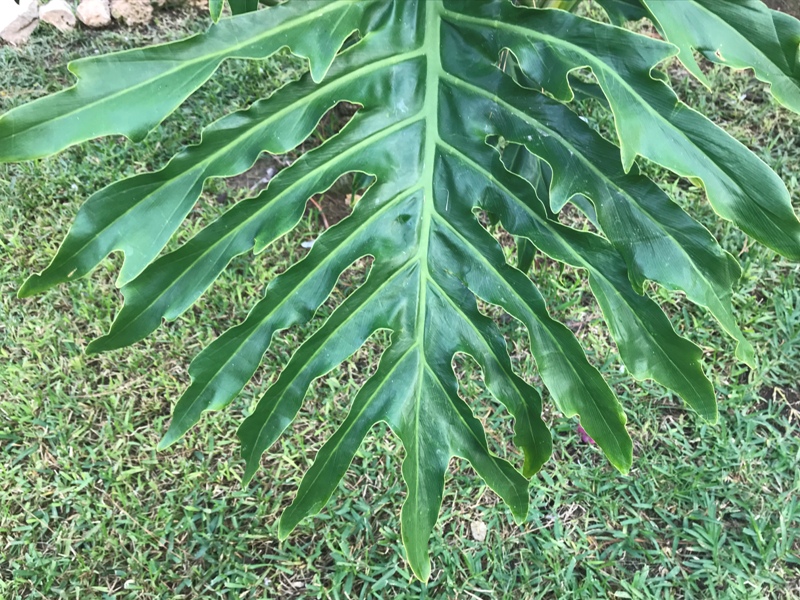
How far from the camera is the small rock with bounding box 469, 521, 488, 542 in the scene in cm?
149

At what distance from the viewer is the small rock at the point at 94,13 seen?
237 cm

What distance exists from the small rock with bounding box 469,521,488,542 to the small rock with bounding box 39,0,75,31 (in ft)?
8.16

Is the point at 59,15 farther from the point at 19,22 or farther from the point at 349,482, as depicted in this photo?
the point at 349,482

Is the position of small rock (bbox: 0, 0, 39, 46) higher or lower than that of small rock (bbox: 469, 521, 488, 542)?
higher

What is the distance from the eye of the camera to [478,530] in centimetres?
150

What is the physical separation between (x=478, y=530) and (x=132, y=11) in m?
2.40

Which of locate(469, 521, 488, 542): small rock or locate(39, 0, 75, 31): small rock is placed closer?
locate(469, 521, 488, 542): small rock

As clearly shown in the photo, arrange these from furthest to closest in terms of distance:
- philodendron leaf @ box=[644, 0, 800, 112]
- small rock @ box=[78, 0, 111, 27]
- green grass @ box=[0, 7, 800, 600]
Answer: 1. small rock @ box=[78, 0, 111, 27]
2. green grass @ box=[0, 7, 800, 600]
3. philodendron leaf @ box=[644, 0, 800, 112]

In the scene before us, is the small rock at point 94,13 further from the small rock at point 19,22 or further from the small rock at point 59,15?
the small rock at point 19,22

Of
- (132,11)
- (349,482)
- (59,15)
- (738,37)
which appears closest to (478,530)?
(349,482)

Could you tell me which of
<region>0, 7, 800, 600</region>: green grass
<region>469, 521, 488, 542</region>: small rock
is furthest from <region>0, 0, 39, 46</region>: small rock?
<region>469, 521, 488, 542</region>: small rock

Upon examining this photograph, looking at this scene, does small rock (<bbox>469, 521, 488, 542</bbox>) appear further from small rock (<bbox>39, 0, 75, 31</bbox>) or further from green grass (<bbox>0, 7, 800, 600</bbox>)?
small rock (<bbox>39, 0, 75, 31</bbox>)

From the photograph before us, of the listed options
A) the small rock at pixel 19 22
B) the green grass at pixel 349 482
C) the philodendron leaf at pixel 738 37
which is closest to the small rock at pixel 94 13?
the small rock at pixel 19 22

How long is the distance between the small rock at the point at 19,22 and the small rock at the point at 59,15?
0.04 m
